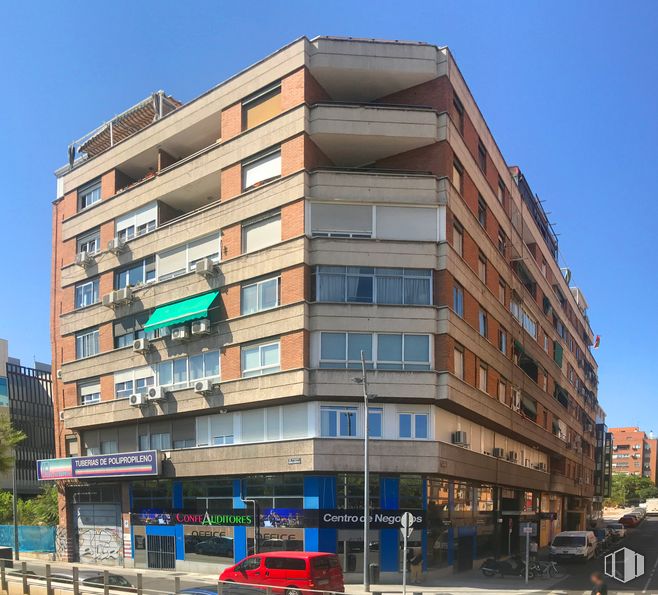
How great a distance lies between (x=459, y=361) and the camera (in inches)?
1344

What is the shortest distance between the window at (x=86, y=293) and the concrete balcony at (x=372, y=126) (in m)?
16.9

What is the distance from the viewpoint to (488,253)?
4056cm

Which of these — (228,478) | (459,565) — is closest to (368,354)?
(228,478)

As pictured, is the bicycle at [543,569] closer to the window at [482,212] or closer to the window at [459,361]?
the window at [459,361]

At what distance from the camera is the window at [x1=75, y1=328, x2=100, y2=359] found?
41156 millimetres

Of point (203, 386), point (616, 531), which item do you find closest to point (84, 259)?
point (203, 386)

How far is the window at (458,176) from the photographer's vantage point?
3497cm

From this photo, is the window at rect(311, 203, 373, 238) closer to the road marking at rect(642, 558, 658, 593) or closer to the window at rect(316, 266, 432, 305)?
the window at rect(316, 266, 432, 305)

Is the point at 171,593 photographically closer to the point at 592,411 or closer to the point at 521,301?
the point at 521,301

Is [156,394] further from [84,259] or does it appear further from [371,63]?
[371,63]

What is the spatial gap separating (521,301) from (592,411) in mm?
49096

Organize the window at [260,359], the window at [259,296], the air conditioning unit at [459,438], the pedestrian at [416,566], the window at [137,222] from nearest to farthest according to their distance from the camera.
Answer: the pedestrian at [416,566], the window at [260,359], the window at [259,296], the air conditioning unit at [459,438], the window at [137,222]

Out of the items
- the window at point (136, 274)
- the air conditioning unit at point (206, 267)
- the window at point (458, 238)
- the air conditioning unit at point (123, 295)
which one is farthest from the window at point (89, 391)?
the window at point (458, 238)

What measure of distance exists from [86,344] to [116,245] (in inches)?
255
